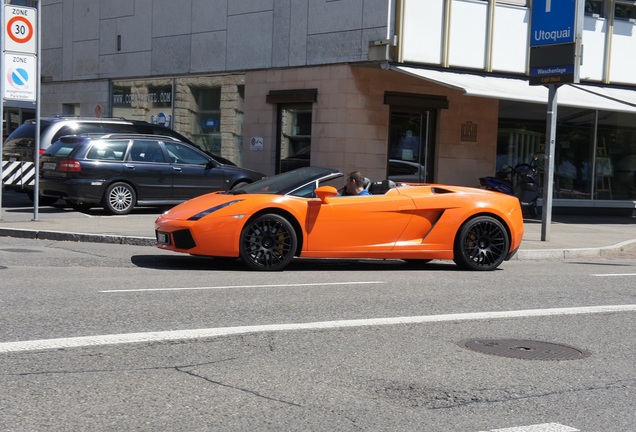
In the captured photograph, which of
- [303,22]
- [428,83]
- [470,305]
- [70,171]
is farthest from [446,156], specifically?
[470,305]

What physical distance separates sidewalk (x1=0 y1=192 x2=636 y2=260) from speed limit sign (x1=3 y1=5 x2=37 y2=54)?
303cm

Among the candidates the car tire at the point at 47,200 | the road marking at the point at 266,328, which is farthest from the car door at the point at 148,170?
the road marking at the point at 266,328

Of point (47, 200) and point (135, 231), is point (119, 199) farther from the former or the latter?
point (135, 231)

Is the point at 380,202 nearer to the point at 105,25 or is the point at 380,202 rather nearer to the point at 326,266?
the point at 326,266

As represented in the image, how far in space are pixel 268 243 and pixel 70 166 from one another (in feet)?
27.0

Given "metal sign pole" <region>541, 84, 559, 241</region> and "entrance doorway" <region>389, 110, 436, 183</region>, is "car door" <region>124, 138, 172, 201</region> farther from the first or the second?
"metal sign pole" <region>541, 84, 559, 241</region>

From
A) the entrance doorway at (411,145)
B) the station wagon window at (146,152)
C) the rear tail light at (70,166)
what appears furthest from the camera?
the entrance doorway at (411,145)

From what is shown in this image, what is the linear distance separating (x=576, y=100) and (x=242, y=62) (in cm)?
878

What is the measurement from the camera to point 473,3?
22094 mm

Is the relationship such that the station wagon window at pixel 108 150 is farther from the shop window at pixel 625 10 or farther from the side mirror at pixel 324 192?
the shop window at pixel 625 10

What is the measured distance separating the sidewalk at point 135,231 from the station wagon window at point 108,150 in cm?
116

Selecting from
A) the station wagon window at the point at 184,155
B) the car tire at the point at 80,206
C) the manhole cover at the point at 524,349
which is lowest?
the manhole cover at the point at 524,349

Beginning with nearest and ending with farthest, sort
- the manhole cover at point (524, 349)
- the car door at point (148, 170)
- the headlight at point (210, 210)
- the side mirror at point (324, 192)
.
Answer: the manhole cover at point (524, 349) < the headlight at point (210, 210) < the side mirror at point (324, 192) < the car door at point (148, 170)

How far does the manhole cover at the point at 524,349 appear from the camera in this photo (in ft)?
22.4
